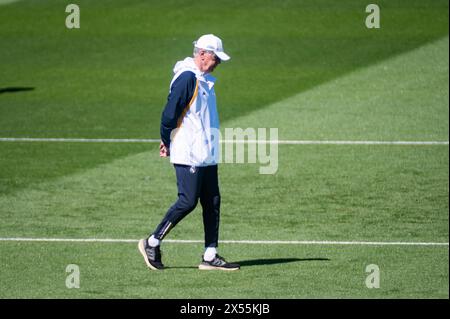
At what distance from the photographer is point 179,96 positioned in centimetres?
1038

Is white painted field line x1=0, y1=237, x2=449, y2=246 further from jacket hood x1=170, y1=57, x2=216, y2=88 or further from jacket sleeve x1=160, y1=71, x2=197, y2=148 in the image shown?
jacket hood x1=170, y1=57, x2=216, y2=88

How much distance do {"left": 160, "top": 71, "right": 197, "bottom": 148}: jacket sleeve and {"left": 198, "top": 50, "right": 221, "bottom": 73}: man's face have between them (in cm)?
14

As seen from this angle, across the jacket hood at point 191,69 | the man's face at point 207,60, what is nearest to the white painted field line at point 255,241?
the jacket hood at point 191,69

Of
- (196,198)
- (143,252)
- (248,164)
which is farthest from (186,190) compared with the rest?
(248,164)

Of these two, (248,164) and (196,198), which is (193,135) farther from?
(248,164)

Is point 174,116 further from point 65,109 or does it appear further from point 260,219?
point 65,109

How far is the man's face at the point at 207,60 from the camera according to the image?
10.5 meters

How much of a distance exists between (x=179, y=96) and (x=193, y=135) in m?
0.41

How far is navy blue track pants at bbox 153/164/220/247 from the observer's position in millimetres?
10594

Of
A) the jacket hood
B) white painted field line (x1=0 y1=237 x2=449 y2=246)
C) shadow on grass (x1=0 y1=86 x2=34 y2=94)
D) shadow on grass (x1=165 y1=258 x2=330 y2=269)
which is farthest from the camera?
shadow on grass (x1=0 y1=86 x2=34 y2=94)

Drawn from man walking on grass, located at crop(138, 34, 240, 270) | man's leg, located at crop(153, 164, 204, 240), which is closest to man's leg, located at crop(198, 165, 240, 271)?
man walking on grass, located at crop(138, 34, 240, 270)

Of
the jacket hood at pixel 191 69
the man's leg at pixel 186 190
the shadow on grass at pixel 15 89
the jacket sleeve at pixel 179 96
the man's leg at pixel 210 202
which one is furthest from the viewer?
the shadow on grass at pixel 15 89

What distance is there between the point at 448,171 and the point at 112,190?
4.66 meters

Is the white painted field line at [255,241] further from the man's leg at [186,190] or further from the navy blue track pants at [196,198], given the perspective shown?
the man's leg at [186,190]
